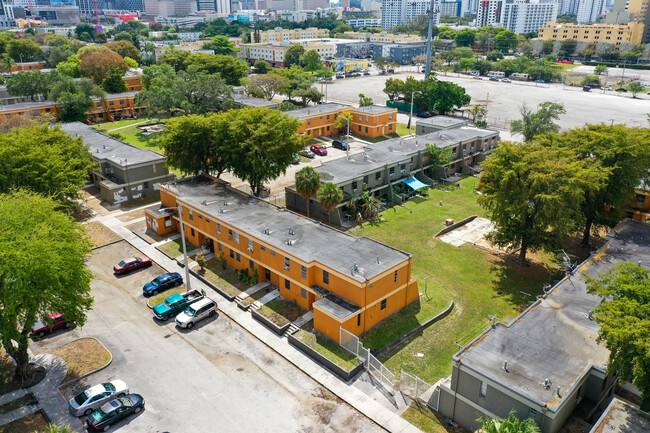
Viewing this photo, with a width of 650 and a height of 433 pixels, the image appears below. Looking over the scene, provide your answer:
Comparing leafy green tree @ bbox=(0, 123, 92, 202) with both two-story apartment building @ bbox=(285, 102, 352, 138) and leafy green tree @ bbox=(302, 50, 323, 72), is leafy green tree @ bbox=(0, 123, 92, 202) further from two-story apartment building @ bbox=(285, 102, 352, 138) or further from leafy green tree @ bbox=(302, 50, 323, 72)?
leafy green tree @ bbox=(302, 50, 323, 72)

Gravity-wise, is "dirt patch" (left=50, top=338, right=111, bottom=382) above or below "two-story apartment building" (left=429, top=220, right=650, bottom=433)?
below

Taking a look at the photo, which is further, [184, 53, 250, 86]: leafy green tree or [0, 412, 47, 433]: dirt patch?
[184, 53, 250, 86]: leafy green tree

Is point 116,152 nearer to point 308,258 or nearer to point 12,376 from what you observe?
point 12,376

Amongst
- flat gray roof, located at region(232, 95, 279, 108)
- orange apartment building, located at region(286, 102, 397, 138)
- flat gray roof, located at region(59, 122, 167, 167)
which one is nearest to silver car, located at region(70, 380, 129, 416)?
flat gray roof, located at region(59, 122, 167, 167)

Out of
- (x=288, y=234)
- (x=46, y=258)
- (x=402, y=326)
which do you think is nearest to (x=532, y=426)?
(x=402, y=326)

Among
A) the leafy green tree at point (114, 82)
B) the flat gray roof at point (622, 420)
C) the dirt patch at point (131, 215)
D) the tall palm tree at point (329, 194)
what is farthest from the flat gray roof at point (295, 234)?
the leafy green tree at point (114, 82)

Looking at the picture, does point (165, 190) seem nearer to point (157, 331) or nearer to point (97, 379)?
point (157, 331)

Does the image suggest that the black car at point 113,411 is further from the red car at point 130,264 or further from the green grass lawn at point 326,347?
the red car at point 130,264
